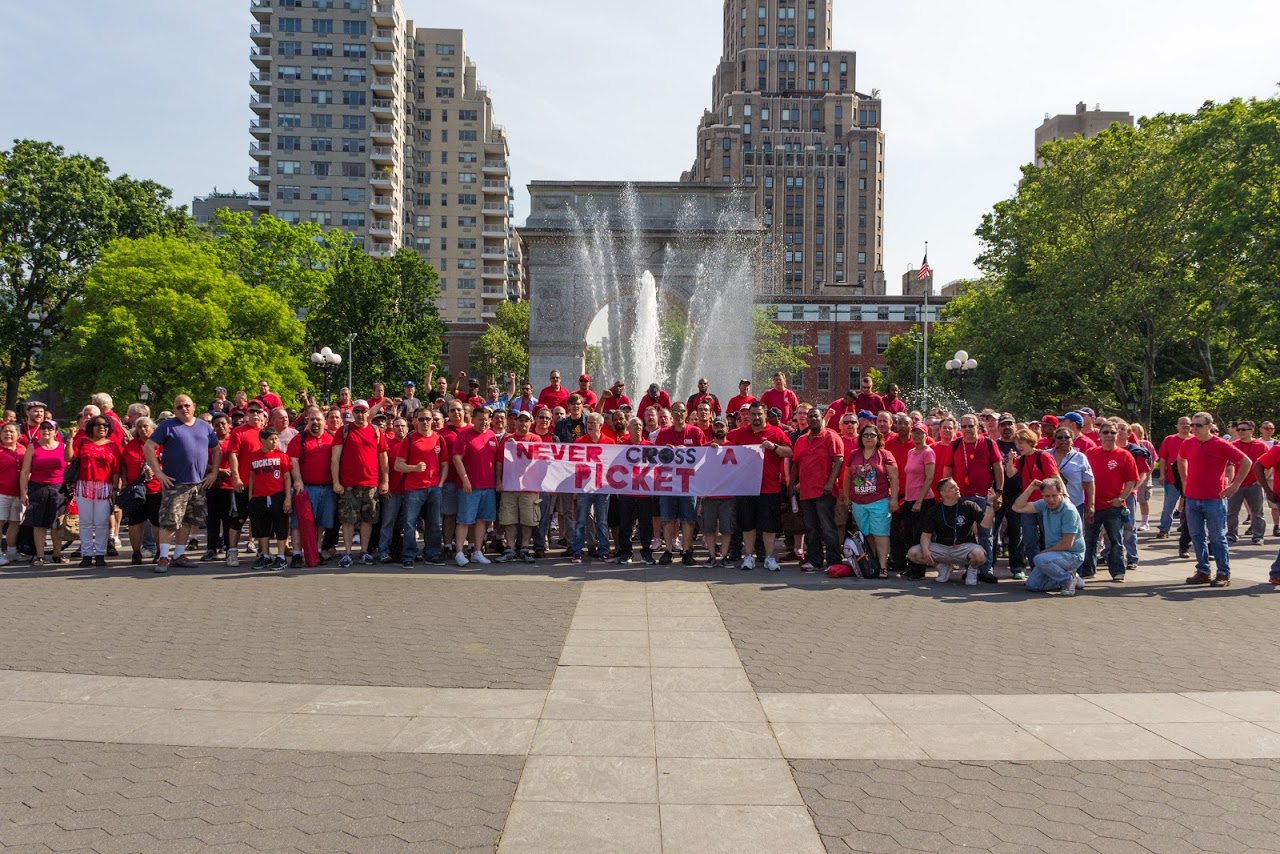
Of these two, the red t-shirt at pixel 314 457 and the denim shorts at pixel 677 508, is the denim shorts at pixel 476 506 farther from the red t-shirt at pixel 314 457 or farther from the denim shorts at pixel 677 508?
the denim shorts at pixel 677 508

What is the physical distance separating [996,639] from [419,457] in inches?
295

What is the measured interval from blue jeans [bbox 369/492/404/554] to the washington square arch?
27.7m

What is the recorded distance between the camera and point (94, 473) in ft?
38.5

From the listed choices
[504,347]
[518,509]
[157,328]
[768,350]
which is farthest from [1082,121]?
Result: [518,509]

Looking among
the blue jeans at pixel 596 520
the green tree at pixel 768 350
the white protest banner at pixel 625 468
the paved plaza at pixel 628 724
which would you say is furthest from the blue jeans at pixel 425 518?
the green tree at pixel 768 350

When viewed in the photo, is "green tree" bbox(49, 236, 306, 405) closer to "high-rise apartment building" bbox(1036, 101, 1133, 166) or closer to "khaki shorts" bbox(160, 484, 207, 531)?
"khaki shorts" bbox(160, 484, 207, 531)

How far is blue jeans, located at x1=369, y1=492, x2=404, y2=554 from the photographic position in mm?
12039

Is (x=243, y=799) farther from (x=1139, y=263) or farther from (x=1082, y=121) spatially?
(x=1082, y=121)

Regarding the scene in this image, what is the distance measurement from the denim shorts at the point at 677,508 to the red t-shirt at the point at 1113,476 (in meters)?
5.22

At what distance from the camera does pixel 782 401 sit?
51.2ft

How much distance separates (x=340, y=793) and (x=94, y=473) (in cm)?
920

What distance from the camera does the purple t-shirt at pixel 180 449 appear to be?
37.8ft

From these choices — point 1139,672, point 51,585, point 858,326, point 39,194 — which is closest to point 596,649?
point 1139,672

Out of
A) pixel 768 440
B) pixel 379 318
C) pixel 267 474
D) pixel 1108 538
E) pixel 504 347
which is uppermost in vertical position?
pixel 504 347
